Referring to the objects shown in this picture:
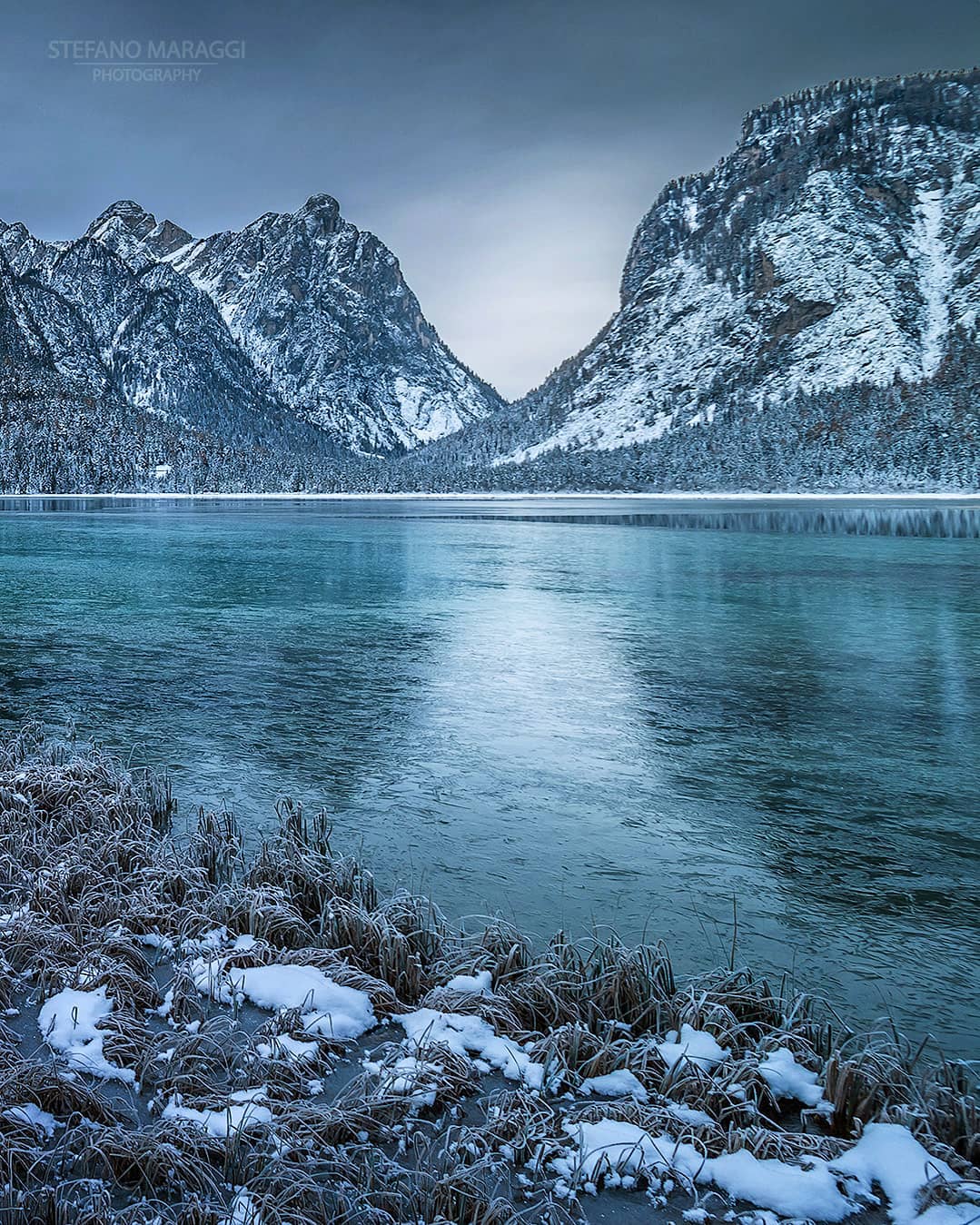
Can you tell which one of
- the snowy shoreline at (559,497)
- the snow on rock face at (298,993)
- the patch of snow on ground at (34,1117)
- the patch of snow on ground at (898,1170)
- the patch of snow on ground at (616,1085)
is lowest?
the patch of snow on ground at (898,1170)

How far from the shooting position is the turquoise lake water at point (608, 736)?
22.9 ft

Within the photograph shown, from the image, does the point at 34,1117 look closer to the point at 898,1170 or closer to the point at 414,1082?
→ the point at 414,1082

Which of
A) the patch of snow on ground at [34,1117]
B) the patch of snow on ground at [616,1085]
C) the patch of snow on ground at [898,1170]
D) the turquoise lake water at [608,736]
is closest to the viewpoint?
the patch of snow on ground at [898,1170]

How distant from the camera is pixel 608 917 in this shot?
6.87 metres

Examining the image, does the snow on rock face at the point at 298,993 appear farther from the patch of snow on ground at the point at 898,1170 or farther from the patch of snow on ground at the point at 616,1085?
the patch of snow on ground at the point at 898,1170

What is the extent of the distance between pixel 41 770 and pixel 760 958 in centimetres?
714

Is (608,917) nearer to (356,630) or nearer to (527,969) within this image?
(527,969)

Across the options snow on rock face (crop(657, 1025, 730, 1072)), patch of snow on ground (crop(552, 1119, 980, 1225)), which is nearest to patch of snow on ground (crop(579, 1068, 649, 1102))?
snow on rock face (crop(657, 1025, 730, 1072))

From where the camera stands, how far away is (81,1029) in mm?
4789

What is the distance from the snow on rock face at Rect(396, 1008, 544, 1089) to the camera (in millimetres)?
4613

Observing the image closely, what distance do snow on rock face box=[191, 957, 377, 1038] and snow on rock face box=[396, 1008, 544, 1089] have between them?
28cm

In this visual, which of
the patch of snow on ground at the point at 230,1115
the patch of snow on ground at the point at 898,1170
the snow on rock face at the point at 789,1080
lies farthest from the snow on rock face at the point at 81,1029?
the patch of snow on ground at the point at 898,1170

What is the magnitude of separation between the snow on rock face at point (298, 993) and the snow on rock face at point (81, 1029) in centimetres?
58

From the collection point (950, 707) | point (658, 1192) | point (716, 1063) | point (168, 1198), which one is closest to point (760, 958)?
point (716, 1063)
